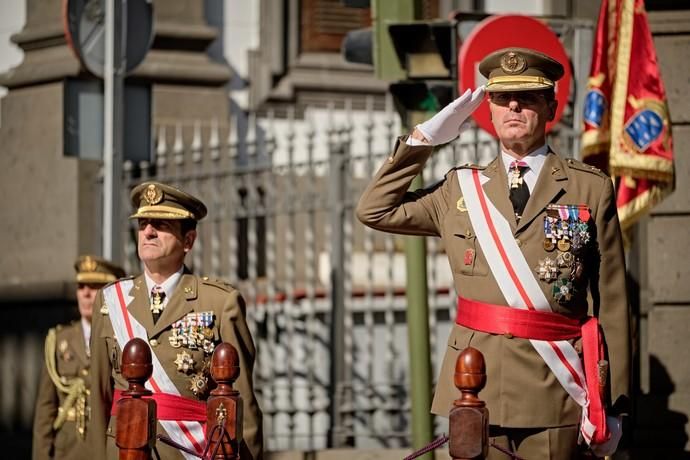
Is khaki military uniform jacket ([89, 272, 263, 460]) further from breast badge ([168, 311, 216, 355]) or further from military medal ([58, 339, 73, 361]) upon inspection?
military medal ([58, 339, 73, 361])

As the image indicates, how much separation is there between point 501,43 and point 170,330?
137 inches

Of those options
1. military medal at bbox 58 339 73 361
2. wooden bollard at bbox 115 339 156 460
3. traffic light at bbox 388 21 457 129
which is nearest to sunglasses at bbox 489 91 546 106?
wooden bollard at bbox 115 339 156 460

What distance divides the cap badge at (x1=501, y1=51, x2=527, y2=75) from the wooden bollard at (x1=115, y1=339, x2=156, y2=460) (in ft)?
5.33

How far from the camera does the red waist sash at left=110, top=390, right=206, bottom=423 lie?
7.12m

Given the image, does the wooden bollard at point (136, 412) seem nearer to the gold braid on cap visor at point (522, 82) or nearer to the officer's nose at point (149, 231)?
the officer's nose at point (149, 231)

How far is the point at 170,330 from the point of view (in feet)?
23.8

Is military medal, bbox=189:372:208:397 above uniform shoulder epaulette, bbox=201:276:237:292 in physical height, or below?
below

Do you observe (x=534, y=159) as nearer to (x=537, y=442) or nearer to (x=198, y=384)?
(x=537, y=442)

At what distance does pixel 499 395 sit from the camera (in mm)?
6191

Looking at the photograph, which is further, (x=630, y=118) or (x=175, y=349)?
(x=630, y=118)

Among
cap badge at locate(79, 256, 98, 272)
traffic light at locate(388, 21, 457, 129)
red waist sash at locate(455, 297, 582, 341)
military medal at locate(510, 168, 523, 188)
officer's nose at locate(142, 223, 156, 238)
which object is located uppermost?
traffic light at locate(388, 21, 457, 129)

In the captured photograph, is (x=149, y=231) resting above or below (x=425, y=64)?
below

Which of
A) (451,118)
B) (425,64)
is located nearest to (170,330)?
(451,118)

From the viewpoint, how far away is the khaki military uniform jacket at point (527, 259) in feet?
20.3
